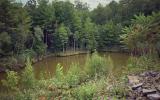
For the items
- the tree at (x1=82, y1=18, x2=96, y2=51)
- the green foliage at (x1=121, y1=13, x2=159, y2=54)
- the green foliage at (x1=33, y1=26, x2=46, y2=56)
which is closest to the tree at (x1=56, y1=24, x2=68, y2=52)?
the tree at (x1=82, y1=18, x2=96, y2=51)

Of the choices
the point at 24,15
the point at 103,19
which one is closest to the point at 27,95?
the point at 24,15

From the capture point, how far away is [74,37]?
40.9 meters

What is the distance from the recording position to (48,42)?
4006 cm

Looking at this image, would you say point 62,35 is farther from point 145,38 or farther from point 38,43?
point 145,38

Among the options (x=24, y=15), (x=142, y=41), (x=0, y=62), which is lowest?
(x=0, y=62)

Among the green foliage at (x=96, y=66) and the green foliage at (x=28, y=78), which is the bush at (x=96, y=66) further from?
the green foliage at (x=28, y=78)

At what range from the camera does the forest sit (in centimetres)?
1214

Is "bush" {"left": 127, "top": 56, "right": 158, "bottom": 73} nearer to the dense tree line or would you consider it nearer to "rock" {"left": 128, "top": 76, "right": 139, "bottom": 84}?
"rock" {"left": 128, "top": 76, "right": 139, "bottom": 84}

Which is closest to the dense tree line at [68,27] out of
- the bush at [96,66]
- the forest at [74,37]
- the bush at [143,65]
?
the forest at [74,37]

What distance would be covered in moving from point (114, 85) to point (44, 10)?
30.3m

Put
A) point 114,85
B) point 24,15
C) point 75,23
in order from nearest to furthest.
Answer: point 114,85
point 24,15
point 75,23

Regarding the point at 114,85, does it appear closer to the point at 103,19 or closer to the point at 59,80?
the point at 59,80

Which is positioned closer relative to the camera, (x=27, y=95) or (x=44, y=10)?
(x=27, y=95)

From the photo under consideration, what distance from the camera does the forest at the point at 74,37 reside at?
12.1 m
